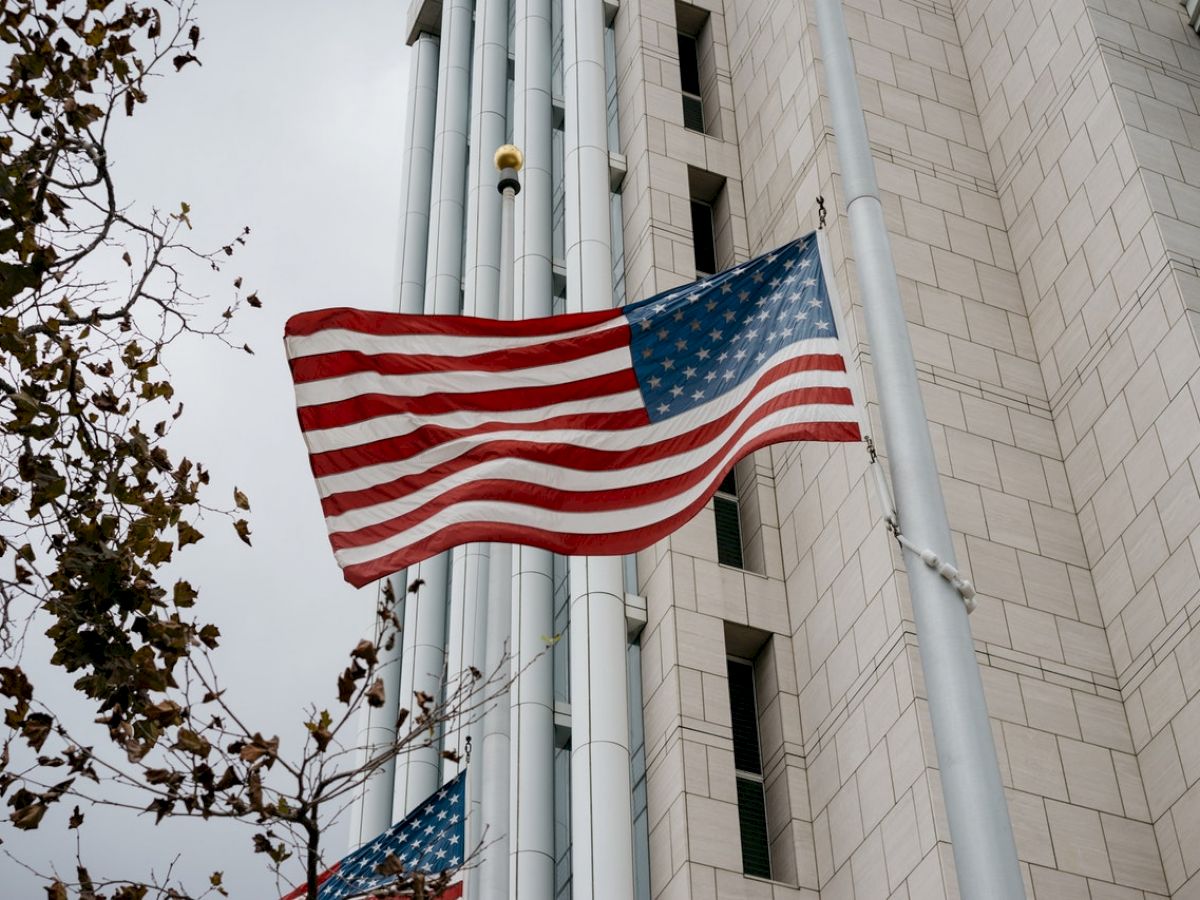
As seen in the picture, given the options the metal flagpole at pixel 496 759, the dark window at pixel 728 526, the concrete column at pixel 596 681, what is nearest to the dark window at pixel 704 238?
the concrete column at pixel 596 681

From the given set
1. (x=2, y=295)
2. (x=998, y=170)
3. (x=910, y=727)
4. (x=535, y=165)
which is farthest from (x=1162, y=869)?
(x=535, y=165)

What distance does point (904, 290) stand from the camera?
2403cm

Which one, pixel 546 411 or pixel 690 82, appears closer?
pixel 546 411

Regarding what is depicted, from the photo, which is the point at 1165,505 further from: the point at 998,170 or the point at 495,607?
the point at 495,607

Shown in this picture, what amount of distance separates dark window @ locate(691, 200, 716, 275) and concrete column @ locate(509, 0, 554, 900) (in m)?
2.80

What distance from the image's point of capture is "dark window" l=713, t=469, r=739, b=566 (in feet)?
81.3

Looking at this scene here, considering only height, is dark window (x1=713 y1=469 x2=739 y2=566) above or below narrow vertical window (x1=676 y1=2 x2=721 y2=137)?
below

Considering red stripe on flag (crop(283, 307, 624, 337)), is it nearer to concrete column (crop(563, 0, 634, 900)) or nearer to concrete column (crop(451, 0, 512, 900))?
concrete column (crop(451, 0, 512, 900))

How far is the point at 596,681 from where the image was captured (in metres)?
22.4

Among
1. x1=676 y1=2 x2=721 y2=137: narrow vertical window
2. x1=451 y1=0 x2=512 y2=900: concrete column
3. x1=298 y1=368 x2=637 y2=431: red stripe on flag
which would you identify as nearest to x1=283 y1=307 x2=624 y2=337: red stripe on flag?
x1=298 y1=368 x2=637 y2=431: red stripe on flag

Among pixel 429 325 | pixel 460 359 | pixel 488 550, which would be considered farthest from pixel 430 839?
pixel 429 325

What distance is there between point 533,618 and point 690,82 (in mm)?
13487

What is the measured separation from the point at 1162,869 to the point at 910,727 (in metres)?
3.40

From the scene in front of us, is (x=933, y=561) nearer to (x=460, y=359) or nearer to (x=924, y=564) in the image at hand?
(x=924, y=564)
